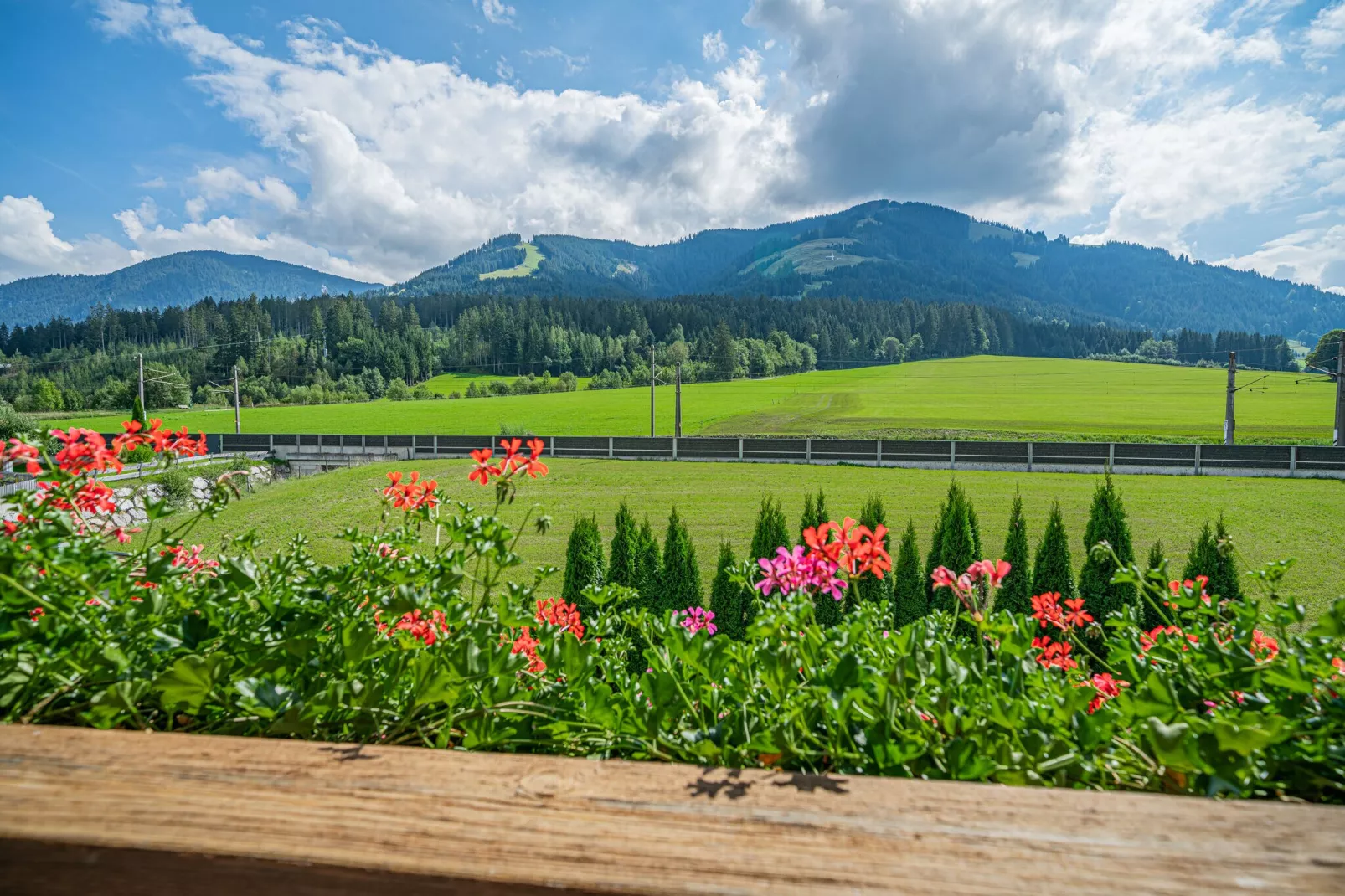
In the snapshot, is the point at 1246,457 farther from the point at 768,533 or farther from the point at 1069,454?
the point at 768,533

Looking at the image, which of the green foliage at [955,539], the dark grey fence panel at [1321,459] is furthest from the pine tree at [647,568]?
the dark grey fence panel at [1321,459]

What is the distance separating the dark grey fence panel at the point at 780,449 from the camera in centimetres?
2066

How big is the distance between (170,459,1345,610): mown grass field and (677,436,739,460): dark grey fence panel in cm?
76

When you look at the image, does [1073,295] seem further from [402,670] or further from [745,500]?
[402,670]

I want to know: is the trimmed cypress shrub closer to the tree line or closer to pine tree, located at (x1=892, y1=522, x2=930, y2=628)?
pine tree, located at (x1=892, y1=522, x2=930, y2=628)

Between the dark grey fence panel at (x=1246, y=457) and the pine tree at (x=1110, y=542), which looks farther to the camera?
the dark grey fence panel at (x=1246, y=457)

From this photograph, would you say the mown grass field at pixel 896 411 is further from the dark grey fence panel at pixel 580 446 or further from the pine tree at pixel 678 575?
the pine tree at pixel 678 575

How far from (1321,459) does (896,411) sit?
1791 cm

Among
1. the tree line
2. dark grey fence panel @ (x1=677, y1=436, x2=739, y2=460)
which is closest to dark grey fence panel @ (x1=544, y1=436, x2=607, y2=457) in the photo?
dark grey fence panel @ (x1=677, y1=436, x2=739, y2=460)

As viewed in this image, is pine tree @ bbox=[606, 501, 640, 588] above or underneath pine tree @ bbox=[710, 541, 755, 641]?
above

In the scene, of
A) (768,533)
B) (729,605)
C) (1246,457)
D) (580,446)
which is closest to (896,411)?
(1246,457)

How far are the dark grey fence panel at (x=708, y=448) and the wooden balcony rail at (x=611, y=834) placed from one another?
818 inches

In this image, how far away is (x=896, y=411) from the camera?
33.9 metres

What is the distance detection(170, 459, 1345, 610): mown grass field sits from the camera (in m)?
11.6
